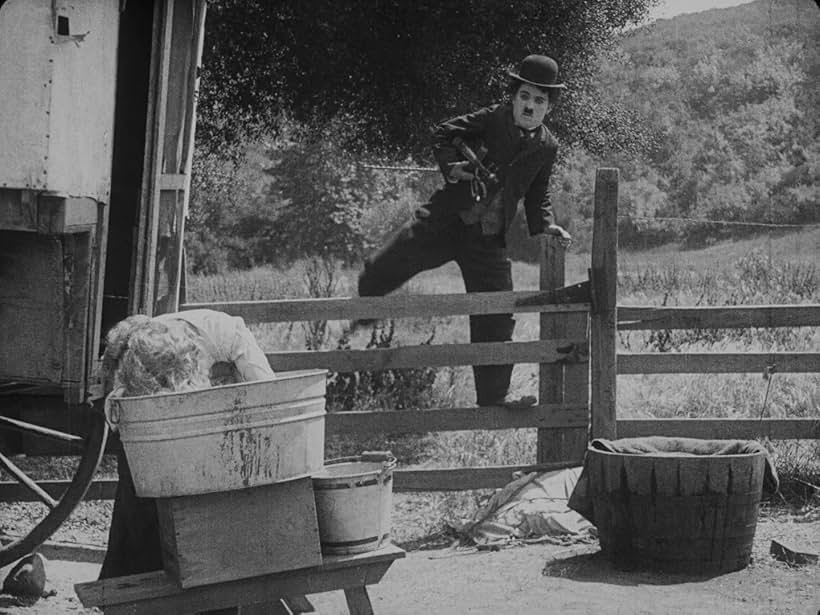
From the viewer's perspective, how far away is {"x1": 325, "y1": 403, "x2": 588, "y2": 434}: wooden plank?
6863mm

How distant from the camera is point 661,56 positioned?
33.7 metres

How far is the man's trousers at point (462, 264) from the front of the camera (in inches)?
289

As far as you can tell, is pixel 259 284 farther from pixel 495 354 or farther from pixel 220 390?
pixel 220 390

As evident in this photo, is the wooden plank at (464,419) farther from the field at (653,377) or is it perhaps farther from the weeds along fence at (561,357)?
the field at (653,377)

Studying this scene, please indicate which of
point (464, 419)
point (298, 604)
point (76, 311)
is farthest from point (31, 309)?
point (464, 419)

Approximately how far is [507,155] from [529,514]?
2.26m

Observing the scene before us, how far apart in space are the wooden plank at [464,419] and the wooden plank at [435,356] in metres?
0.29

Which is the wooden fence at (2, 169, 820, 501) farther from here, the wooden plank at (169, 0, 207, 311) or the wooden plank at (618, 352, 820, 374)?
the wooden plank at (169, 0, 207, 311)

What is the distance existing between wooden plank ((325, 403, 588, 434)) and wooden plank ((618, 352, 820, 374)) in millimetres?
410

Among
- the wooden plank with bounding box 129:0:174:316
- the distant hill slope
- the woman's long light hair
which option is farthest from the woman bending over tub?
the distant hill slope

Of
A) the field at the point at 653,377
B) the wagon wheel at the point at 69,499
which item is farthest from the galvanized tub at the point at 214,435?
the field at the point at 653,377

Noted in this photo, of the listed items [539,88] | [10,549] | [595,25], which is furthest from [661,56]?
[10,549]

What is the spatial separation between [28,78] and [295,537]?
2000mm

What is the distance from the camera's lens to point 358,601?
4488 millimetres
